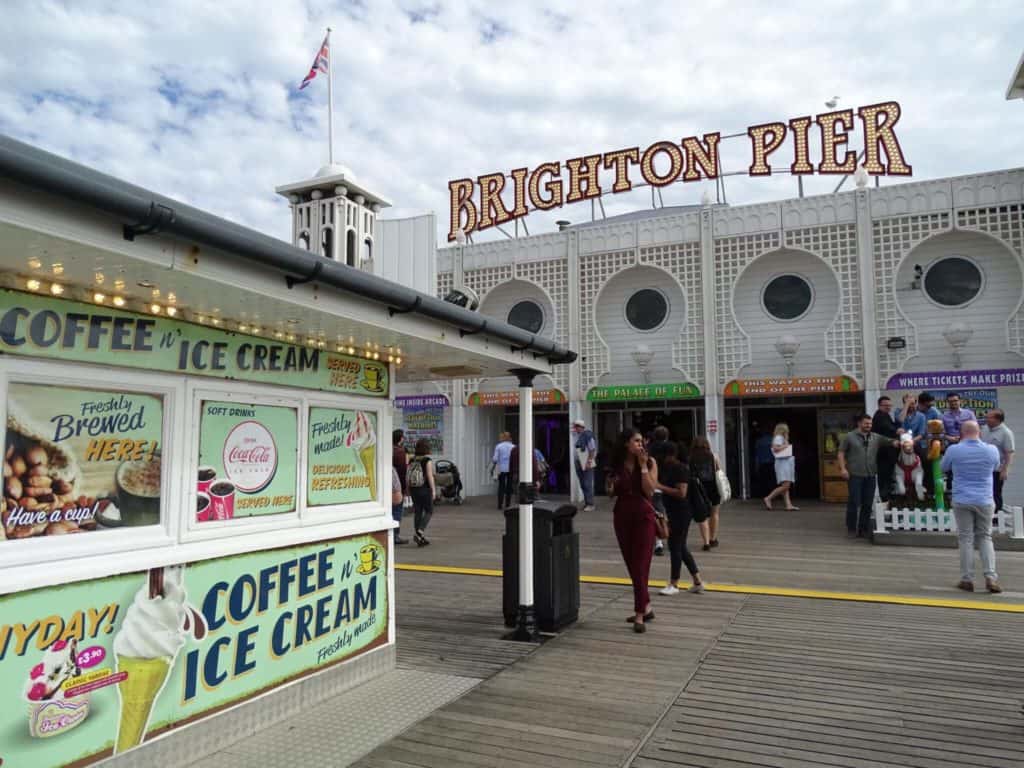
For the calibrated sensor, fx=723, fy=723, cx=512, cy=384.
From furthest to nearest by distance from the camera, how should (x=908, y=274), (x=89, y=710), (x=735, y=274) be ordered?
(x=735, y=274) → (x=908, y=274) → (x=89, y=710)

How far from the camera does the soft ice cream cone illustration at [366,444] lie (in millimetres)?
5277

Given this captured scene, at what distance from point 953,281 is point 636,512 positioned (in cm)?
1290

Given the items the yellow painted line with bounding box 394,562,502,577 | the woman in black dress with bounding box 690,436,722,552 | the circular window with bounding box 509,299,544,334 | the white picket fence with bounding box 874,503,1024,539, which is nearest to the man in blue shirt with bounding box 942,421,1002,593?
the woman in black dress with bounding box 690,436,722,552

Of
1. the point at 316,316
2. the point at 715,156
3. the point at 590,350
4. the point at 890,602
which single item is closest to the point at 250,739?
the point at 316,316

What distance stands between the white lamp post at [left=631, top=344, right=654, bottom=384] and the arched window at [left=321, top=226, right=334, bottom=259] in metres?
11.1

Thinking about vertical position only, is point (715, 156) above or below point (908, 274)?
above

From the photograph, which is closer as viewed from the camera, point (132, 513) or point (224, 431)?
point (132, 513)

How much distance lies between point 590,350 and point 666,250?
9.96ft

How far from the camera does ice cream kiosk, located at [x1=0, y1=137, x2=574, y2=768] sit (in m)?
3.00

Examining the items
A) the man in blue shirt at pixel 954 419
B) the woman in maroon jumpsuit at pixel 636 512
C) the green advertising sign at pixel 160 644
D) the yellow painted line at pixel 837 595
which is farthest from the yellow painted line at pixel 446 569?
the man in blue shirt at pixel 954 419

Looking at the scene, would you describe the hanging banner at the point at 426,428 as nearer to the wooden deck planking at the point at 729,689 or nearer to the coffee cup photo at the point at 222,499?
the wooden deck planking at the point at 729,689

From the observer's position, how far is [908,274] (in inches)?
617

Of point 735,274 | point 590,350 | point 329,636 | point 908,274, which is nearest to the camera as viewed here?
point 329,636

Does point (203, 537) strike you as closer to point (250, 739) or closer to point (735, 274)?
point (250, 739)
